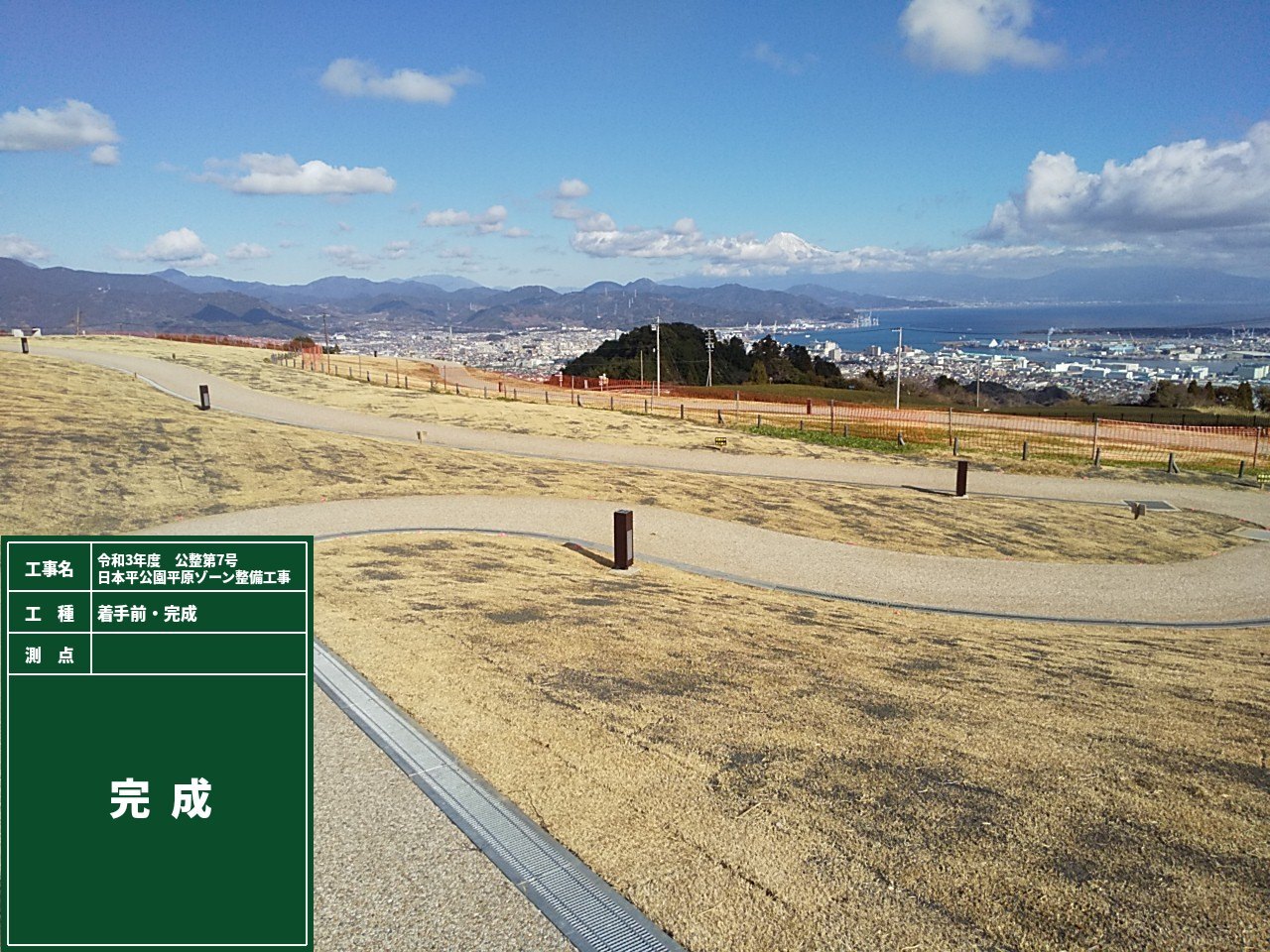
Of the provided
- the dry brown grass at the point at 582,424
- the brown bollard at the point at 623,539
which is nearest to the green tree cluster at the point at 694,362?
the dry brown grass at the point at 582,424

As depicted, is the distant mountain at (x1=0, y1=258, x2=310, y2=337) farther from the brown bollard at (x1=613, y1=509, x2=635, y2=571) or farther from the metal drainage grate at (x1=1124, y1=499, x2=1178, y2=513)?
the metal drainage grate at (x1=1124, y1=499, x2=1178, y2=513)

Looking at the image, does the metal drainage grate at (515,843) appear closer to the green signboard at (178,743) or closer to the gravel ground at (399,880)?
the gravel ground at (399,880)

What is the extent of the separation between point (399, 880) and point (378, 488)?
13591mm

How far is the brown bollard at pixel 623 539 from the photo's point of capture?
39.2 feet

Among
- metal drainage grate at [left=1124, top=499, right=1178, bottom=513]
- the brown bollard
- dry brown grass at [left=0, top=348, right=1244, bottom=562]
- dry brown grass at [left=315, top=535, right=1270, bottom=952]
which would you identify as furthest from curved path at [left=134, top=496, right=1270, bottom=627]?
metal drainage grate at [left=1124, top=499, right=1178, bottom=513]

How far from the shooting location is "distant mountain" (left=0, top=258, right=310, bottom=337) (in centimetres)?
11000

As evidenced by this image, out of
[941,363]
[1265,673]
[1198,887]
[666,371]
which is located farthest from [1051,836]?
[941,363]

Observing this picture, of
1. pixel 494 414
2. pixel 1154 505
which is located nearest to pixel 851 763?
pixel 1154 505

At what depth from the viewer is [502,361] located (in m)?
84.1

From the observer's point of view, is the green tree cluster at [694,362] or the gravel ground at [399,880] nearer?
the gravel ground at [399,880]

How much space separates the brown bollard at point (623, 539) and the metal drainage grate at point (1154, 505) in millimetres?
13769

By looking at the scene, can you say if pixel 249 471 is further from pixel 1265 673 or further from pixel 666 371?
pixel 666 371

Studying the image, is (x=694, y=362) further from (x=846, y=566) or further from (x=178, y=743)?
(x=178, y=743)

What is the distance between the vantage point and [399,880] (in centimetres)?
386
